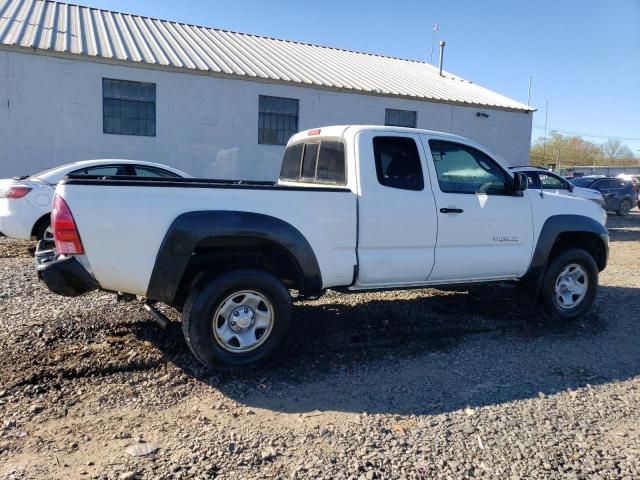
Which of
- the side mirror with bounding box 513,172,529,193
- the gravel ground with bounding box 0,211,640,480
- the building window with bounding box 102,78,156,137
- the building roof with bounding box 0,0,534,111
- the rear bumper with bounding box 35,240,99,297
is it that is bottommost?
the gravel ground with bounding box 0,211,640,480

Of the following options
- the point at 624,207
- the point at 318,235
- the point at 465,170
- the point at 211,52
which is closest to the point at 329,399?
the point at 318,235

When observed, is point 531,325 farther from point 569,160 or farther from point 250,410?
point 569,160

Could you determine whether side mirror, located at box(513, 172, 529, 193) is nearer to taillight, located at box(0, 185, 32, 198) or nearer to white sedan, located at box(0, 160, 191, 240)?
white sedan, located at box(0, 160, 191, 240)

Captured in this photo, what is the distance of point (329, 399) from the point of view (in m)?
3.80

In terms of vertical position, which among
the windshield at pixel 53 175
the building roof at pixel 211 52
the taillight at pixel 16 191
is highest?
the building roof at pixel 211 52

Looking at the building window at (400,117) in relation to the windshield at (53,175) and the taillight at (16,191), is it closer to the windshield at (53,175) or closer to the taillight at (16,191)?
the windshield at (53,175)

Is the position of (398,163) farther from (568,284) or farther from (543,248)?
(568,284)

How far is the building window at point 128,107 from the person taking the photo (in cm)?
1342

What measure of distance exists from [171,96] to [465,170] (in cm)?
1065

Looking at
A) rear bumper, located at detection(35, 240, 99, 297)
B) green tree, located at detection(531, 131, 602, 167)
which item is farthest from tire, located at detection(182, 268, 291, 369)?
green tree, located at detection(531, 131, 602, 167)

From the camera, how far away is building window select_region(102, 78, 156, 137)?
13422 millimetres

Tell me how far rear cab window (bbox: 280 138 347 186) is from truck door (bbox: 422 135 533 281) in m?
0.84

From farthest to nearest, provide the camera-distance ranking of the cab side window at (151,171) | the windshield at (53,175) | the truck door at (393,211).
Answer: the cab side window at (151,171) < the windshield at (53,175) < the truck door at (393,211)

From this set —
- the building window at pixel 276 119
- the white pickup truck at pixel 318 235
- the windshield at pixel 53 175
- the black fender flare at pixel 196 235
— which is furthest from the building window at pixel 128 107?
the black fender flare at pixel 196 235
